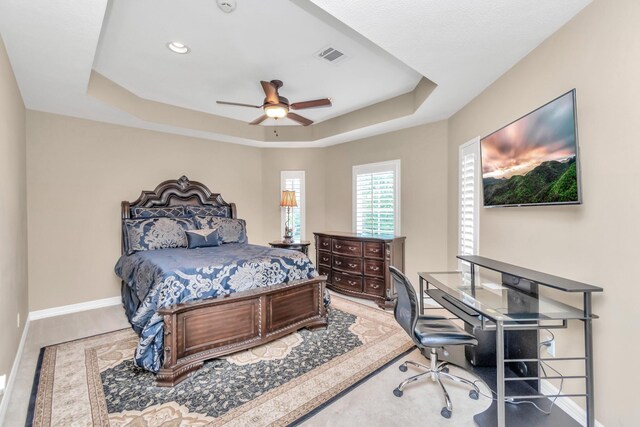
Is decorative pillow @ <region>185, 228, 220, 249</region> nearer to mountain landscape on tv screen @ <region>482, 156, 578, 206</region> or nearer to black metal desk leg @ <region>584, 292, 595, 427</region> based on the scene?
mountain landscape on tv screen @ <region>482, 156, 578, 206</region>

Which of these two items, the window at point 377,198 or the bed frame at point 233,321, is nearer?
the bed frame at point 233,321

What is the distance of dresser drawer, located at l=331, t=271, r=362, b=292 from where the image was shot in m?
4.76

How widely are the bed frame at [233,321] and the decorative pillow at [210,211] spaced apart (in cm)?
267

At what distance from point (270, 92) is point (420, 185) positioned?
8.82 feet

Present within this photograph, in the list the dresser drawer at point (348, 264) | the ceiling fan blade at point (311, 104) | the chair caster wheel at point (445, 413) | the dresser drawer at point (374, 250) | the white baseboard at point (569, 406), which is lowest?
the chair caster wheel at point (445, 413)

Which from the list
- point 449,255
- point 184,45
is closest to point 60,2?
point 184,45

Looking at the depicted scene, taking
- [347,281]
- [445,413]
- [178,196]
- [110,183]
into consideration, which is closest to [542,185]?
[445,413]

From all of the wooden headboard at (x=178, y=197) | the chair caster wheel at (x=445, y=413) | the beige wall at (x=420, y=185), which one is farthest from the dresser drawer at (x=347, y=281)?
the chair caster wheel at (x=445, y=413)

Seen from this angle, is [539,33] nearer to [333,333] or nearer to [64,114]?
[333,333]

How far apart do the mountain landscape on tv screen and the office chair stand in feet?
3.83

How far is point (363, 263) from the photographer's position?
469 centimetres

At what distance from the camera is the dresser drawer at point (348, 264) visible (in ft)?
15.6

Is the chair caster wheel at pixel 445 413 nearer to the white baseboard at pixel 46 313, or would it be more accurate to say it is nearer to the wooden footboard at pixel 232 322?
the wooden footboard at pixel 232 322

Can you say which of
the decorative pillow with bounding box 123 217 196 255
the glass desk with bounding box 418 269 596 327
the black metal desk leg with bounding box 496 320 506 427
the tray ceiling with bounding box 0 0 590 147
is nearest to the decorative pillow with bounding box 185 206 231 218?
the decorative pillow with bounding box 123 217 196 255
